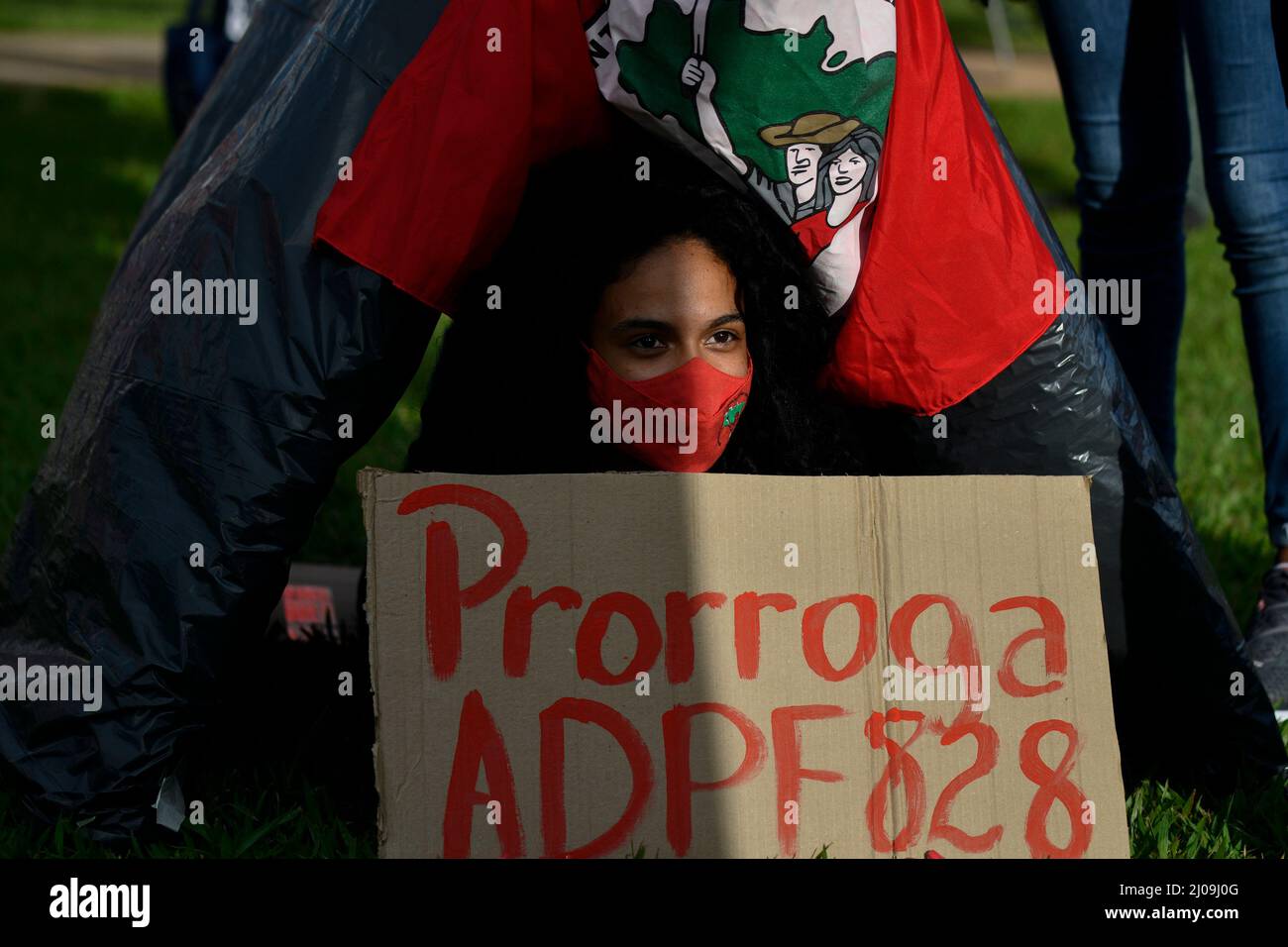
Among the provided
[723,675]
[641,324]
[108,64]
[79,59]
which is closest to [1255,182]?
[641,324]

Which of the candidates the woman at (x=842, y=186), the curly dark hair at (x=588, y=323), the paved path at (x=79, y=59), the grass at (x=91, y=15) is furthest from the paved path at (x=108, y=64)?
the woman at (x=842, y=186)

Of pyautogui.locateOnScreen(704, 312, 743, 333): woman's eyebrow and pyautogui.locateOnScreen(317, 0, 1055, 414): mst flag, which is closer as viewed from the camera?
pyautogui.locateOnScreen(317, 0, 1055, 414): mst flag

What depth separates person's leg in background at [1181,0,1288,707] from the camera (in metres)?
2.33

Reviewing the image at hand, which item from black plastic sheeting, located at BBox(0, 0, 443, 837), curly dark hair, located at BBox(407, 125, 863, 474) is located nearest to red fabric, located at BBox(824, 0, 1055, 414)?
curly dark hair, located at BBox(407, 125, 863, 474)

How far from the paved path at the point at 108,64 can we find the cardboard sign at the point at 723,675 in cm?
1080

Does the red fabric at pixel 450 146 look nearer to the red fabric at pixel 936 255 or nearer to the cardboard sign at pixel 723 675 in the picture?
the cardboard sign at pixel 723 675

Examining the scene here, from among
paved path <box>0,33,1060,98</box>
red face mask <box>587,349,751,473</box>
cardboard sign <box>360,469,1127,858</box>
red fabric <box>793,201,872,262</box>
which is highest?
paved path <box>0,33,1060,98</box>

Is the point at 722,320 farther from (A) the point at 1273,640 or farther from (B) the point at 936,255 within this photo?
(A) the point at 1273,640

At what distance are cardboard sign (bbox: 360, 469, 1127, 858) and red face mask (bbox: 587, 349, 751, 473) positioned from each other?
27 centimetres

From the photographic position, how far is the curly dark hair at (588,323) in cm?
218

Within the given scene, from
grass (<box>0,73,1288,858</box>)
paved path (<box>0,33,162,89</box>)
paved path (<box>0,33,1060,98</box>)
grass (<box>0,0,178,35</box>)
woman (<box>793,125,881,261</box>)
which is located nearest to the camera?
woman (<box>793,125,881,261</box>)

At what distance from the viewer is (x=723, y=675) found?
184 centimetres

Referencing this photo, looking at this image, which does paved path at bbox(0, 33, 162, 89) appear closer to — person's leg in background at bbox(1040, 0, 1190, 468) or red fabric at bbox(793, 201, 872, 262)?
person's leg in background at bbox(1040, 0, 1190, 468)

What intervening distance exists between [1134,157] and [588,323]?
105 centimetres
